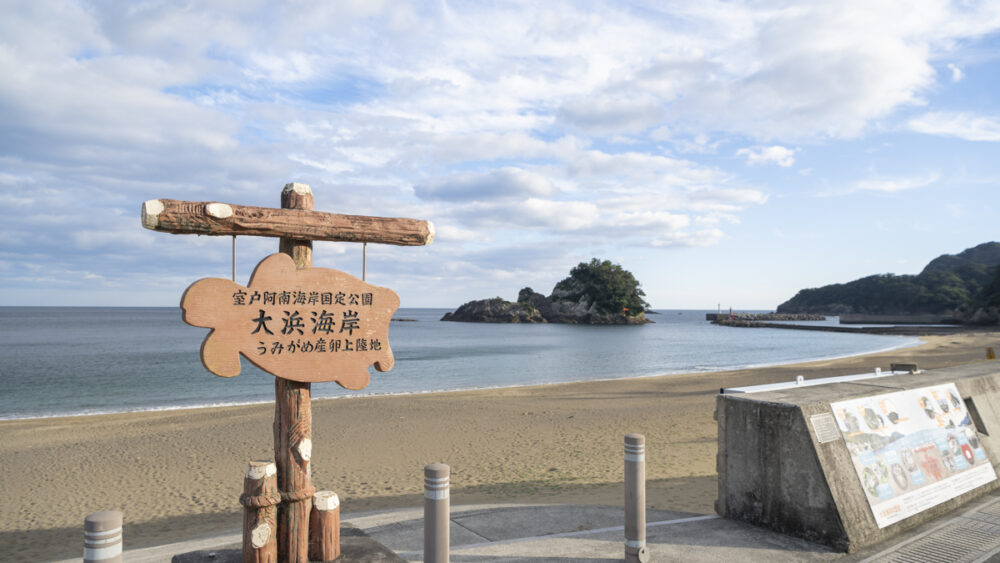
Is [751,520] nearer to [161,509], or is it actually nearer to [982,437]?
[982,437]

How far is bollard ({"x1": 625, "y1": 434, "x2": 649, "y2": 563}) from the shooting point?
13.5 ft

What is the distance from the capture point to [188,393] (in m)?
21.8

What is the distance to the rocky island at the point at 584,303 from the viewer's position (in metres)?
104

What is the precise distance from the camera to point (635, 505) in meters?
4.16

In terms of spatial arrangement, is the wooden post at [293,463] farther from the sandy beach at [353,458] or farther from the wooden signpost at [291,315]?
the sandy beach at [353,458]

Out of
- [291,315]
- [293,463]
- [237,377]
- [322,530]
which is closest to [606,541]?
[322,530]

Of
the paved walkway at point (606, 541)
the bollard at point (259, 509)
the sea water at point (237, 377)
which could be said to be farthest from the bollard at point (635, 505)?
the sea water at point (237, 377)

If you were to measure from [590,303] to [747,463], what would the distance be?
333 ft

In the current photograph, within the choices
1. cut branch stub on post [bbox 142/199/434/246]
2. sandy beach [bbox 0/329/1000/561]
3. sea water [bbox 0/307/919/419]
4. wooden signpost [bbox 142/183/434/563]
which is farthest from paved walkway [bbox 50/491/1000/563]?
sea water [bbox 0/307/919/419]

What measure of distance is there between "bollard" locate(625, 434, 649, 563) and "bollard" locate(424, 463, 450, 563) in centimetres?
143

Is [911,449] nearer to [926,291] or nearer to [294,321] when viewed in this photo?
[294,321]

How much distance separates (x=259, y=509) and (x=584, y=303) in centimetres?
10344

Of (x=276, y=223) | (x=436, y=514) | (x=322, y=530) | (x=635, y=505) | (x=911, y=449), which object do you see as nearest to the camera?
(x=436, y=514)

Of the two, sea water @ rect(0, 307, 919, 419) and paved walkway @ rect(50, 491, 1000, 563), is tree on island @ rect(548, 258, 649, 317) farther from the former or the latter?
paved walkway @ rect(50, 491, 1000, 563)
